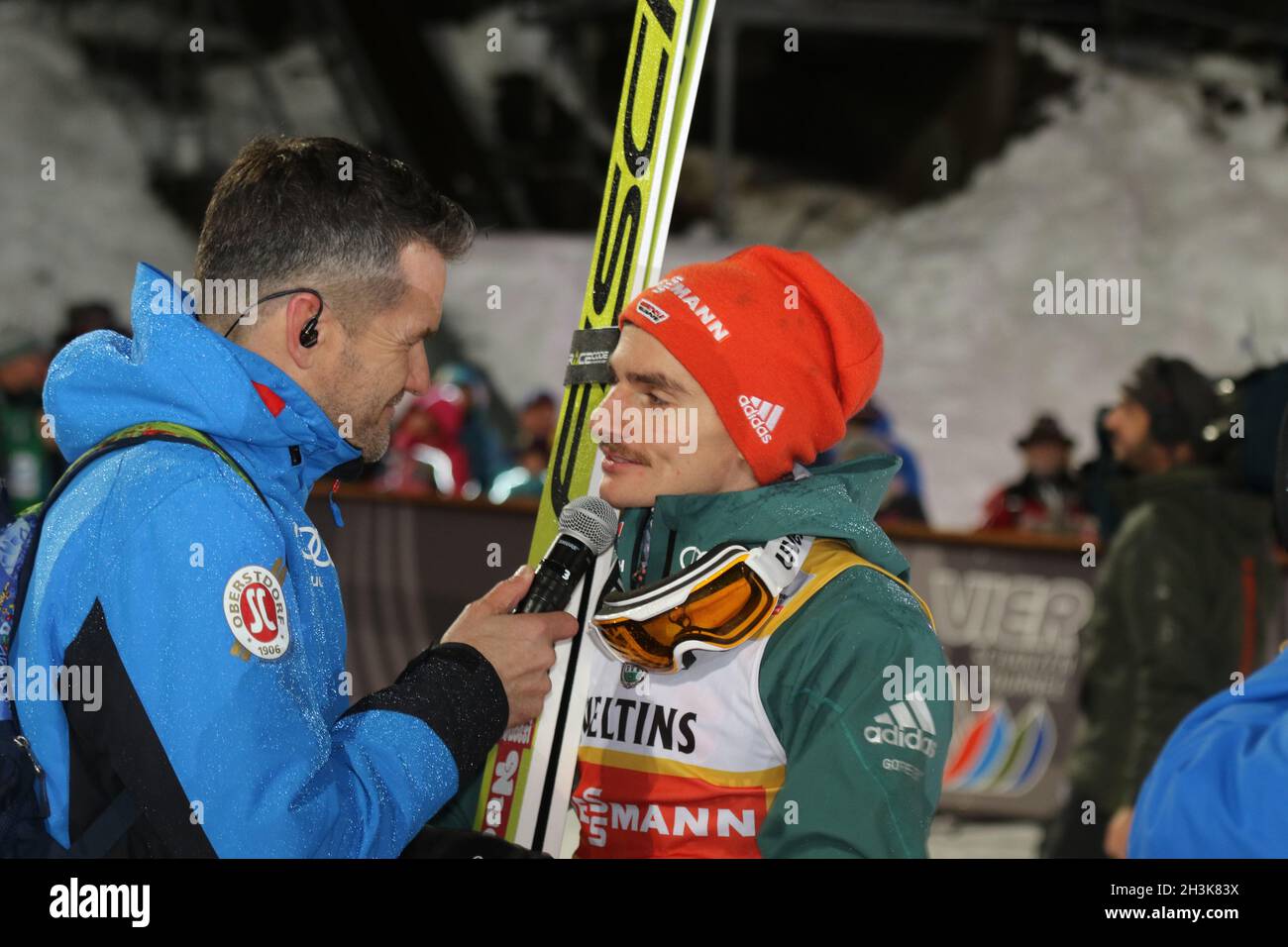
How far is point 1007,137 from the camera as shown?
16.8 meters

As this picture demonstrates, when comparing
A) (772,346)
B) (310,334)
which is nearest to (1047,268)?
(772,346)

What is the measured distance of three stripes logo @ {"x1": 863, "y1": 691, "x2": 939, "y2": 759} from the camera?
2.26 metres

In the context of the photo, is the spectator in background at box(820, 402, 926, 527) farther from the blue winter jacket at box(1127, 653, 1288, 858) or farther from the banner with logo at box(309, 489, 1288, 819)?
the blue winter jacket at box(1127, 653, 1288, 858)

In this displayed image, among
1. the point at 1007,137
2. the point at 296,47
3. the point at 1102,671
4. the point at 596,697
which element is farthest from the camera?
the point at 296,47

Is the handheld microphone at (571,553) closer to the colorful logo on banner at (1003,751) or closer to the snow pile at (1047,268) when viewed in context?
Result: the colorful logo on banner at (1003,751)

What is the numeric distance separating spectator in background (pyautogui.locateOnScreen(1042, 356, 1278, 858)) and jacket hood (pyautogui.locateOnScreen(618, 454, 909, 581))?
296 centimetres

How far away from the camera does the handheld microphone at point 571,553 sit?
A: 251 centimetres

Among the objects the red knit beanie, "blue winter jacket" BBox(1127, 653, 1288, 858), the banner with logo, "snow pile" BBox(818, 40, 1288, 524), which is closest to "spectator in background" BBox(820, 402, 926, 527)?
the banner with logo

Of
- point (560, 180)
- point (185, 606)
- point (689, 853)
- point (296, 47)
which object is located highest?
point (296, 47)

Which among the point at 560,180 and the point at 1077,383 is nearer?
the point at 1077,383

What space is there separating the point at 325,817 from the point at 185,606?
0.33m

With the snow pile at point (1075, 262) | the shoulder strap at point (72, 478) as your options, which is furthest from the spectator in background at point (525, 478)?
the snow pile at point (1075, 262)

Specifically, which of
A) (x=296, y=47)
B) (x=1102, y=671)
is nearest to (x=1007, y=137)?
(x=296, y=47)
